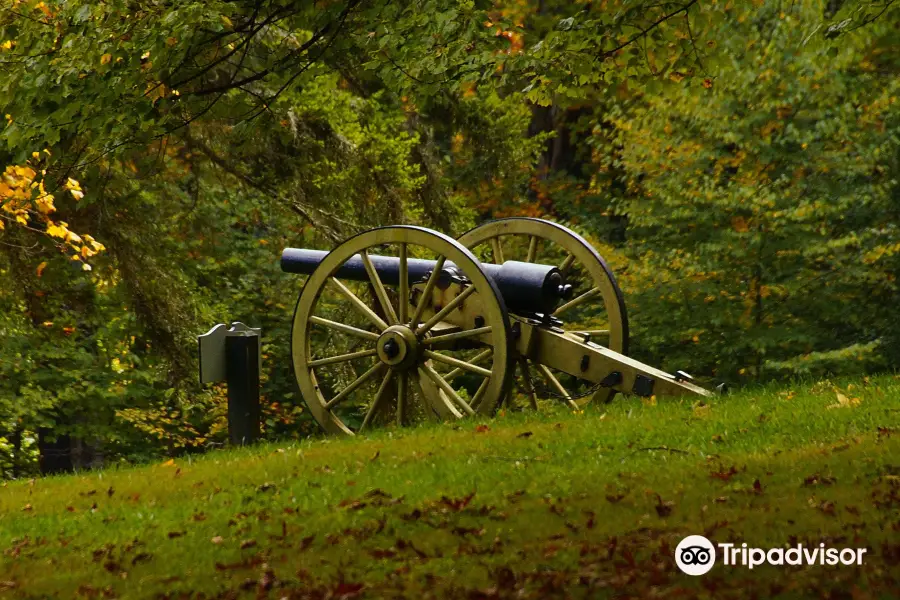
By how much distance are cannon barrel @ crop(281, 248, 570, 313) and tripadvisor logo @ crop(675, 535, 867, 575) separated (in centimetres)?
371

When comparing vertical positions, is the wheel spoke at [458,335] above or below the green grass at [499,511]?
above

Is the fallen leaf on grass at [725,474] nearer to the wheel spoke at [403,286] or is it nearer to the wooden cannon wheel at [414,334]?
the wooden cannon wheel at [414,334]

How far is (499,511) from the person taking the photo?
5496mm

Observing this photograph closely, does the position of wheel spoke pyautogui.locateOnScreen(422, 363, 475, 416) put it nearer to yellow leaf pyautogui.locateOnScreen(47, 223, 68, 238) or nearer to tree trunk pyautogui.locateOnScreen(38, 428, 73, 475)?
yellow leaf pyautogui.locateOnScreen(47, 223, 68, 238)

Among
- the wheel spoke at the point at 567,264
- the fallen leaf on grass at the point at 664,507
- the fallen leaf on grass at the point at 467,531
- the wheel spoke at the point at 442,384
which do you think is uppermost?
the wheel spoke at the point at 567,264

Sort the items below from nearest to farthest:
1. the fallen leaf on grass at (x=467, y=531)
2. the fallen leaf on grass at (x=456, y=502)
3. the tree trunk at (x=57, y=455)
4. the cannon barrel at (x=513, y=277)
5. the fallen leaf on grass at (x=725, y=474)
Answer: the fallen leaf on grass at (x=467, y=531)
the fallen leaf on grass at (x=456, y=502)
the fallen leaf on grass at (x=725, y=474)
the cannon barrel at (x=513, y=277)
the tree trunk at (x=57, y=455)

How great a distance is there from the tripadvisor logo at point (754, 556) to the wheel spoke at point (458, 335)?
3.45 metres

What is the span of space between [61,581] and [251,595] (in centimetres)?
91

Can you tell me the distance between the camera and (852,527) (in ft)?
15.8

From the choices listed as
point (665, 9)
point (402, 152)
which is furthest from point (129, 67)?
point (402, 152)

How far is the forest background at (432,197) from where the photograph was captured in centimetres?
819

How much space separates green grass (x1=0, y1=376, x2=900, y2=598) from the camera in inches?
181

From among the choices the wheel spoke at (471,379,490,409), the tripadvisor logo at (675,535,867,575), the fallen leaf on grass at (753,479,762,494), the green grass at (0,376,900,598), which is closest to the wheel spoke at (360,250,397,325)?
the wheel spoke at (471,379,490,409)

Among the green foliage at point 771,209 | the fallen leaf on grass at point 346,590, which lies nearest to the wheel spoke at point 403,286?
the fallen leaf on grass at point 346,590
